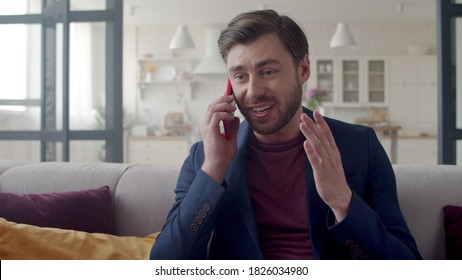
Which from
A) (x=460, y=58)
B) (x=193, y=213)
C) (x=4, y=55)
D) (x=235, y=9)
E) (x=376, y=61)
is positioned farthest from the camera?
(x=376, y=61)

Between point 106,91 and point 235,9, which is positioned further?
point 235,9

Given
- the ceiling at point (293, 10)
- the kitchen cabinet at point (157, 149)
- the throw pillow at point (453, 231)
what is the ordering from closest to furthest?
1. the throw pillow at point (453, 231)
2. the ceiling at point (293, 10)
3. the kitchen cabinet at point (157, 149)

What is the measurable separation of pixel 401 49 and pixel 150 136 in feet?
13.5

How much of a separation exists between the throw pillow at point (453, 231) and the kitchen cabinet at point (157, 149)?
17.4 ft

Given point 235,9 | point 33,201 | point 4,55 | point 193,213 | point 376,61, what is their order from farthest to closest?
1. point 376,61
2. point 235,9
3. point 4,55
4. point 33,201
5. point 193,213

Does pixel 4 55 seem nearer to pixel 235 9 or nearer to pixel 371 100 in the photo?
pixel 235 9

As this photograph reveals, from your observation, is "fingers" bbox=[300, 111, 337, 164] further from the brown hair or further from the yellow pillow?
the yellow pillow

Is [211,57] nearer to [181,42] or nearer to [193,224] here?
[181,42]

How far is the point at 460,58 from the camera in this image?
2113 millimetres

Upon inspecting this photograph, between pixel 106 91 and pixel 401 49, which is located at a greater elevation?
pixel 401 49

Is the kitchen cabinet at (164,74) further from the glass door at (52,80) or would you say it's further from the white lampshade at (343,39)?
the glass door at (52,80)

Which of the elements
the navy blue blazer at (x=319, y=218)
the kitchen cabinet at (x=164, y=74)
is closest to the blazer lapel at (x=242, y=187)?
the navy blue blazer at (x=319, y=218)

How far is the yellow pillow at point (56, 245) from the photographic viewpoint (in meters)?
1.14

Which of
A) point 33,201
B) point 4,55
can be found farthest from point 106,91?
point 33,201
